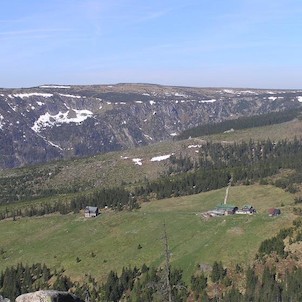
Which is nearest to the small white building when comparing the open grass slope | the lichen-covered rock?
the open grass slope

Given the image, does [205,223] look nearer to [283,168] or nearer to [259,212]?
[259,212]

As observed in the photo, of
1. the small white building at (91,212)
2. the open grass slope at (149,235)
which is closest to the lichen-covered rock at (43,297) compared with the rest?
the open grass slope at (149,235)

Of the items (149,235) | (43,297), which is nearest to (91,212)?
(149,235)

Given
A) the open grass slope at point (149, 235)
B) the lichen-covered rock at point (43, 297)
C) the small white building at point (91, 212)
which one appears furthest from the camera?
the small white building at point (91, 212)

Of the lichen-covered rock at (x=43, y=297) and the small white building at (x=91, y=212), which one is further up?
the lichen-covered rock at (x=43, y=297)

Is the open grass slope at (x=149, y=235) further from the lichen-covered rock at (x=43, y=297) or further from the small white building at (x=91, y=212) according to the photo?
the lichen-covered rock at (x=43, y=297)

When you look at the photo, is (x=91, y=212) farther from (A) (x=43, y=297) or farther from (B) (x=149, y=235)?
(A) (x=43, y=297)

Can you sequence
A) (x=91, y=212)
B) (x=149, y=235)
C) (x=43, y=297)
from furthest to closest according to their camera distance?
1. (x=91, y=212)
2. (x=149, y=235)
3. (x=43, y=297)

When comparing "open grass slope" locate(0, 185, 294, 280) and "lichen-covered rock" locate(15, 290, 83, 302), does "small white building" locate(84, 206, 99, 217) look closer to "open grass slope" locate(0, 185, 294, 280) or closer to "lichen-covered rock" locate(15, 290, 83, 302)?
"open grass slope" locate(0, 185, 294, 280)

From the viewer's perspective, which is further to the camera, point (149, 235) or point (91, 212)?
point (91, 212)
